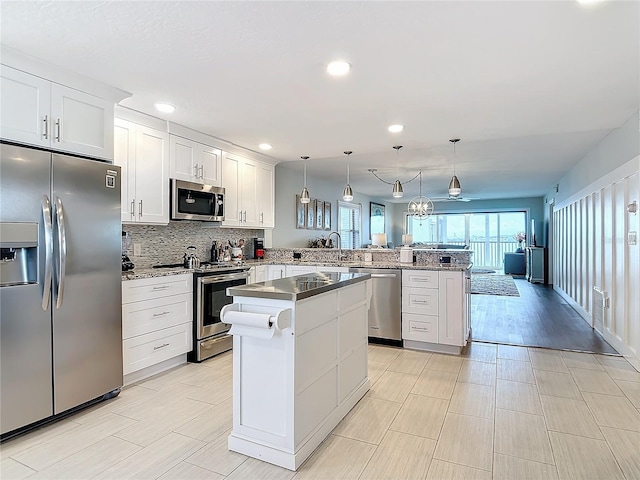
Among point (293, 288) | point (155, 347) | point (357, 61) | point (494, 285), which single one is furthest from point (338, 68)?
point (494, 285)

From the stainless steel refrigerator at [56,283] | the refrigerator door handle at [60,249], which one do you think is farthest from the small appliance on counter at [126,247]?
the refrigerator door handle at [60,249]

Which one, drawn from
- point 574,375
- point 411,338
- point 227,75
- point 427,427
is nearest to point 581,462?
point 427,427

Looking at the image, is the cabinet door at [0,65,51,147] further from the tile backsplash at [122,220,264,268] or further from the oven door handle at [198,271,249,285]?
the oven door handle at [198,271,249,285]

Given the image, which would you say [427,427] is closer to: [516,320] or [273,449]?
[273,449]

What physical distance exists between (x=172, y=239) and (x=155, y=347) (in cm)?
128

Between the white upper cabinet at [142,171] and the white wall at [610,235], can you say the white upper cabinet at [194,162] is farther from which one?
the white wall at [610,235]

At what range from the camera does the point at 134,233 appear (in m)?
3.74

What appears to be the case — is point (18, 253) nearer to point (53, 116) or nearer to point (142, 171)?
point (53, 116)

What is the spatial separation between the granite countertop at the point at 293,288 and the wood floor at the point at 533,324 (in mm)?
2740

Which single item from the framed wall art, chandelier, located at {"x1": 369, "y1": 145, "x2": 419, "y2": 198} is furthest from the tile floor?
the framed wall art

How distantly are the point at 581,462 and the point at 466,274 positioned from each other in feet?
7.35

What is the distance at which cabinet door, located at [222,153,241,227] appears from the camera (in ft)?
14.7

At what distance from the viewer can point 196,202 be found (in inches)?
157

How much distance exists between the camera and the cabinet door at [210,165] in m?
4.13
